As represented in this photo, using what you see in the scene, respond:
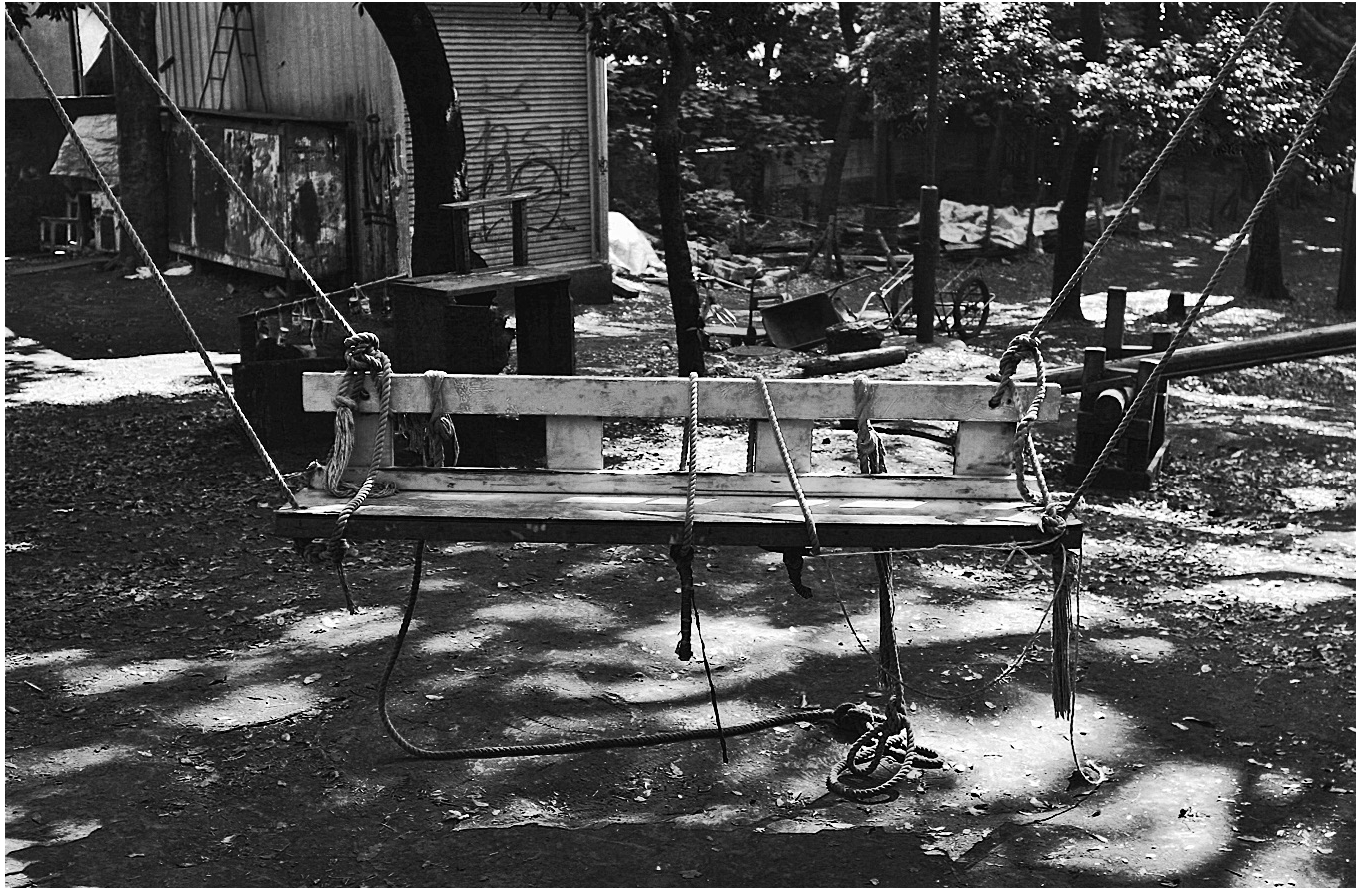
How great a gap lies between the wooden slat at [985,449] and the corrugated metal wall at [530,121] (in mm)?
12742

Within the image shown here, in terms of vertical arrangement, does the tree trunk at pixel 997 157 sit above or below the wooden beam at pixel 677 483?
above

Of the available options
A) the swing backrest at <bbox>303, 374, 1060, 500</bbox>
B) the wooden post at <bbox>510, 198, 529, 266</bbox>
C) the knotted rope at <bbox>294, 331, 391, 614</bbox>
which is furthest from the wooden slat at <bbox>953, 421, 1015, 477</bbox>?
the wooden post at <bbox>510, 198, 529, 266</bbox>

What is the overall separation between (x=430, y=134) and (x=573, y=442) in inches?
261

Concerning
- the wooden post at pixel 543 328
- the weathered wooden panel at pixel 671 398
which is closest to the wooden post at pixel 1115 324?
the wooden post at pixel 543 328

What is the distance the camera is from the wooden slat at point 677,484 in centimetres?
457

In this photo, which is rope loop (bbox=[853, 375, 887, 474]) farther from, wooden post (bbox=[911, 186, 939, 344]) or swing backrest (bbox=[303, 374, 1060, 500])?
wooden post (bbox=[911, 186, 939, 344])

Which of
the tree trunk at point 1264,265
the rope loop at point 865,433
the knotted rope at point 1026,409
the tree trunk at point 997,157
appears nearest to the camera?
the knotted rope at point 1026,409

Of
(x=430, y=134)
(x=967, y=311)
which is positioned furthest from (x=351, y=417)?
(x=967, y=311)

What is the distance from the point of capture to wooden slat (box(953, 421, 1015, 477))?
4.70 m

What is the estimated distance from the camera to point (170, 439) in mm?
10883

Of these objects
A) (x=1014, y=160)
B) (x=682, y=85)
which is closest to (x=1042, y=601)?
(x=682, y=85)

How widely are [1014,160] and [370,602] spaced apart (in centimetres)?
2495

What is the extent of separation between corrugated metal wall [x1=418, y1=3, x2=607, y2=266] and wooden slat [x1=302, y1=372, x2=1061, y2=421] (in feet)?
41.1

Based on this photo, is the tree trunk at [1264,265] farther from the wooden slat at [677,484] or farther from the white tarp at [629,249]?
the wooden slat at [677,484]
